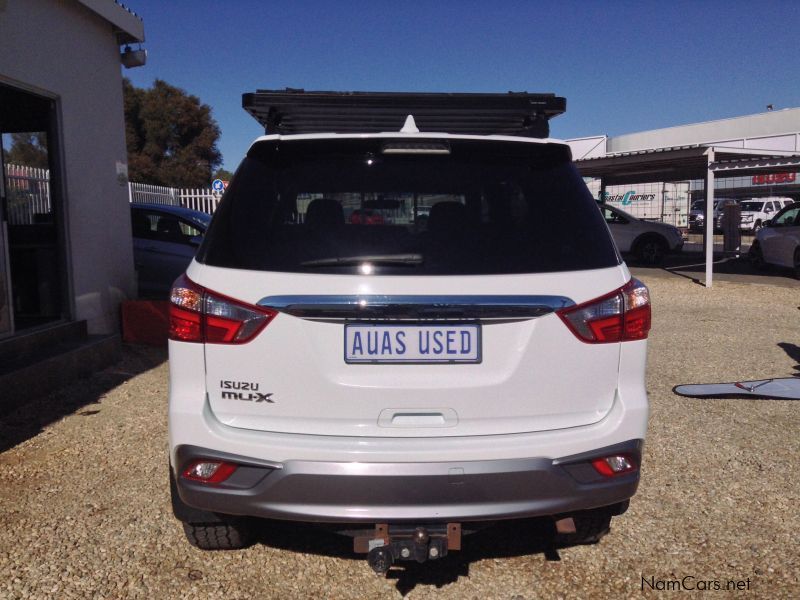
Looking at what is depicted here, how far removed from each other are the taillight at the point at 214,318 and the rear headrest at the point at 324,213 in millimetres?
413

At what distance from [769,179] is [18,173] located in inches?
1795

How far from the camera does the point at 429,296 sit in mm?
2256

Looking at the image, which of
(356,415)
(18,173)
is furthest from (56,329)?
(356,415)

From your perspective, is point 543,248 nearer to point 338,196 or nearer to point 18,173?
point 338,196

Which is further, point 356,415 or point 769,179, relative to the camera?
point 769,179

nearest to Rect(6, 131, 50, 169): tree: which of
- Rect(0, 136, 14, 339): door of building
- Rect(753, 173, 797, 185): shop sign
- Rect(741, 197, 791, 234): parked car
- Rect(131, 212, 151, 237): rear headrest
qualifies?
Rect(0, 136, 14, 339): door of building

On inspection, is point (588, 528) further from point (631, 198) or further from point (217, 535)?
point (631, 198)

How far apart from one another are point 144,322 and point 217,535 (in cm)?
518

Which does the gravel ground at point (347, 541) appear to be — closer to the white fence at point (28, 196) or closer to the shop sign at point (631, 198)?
the white fence at point (28, 196)

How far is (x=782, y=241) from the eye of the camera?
15.1 meters

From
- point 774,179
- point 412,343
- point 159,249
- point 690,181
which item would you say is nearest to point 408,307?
point 412,343

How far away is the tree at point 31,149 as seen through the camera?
6527 mm

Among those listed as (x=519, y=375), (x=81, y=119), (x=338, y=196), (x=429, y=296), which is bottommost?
(x=519, y=375)

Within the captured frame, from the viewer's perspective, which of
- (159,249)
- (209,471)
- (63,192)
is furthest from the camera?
(159,249)
